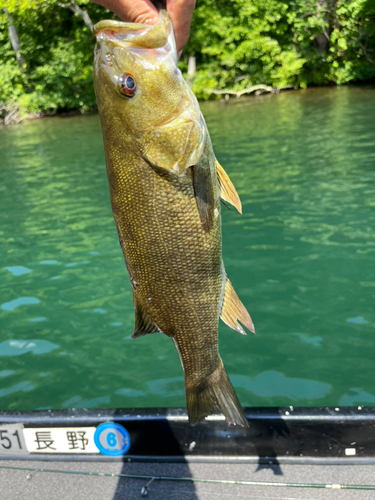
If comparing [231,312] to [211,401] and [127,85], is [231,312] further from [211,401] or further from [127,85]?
[127,85]

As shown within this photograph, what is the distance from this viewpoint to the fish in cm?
185

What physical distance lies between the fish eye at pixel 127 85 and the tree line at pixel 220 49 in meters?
29.9

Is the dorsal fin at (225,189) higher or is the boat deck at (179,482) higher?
the dorsal fin at (225,189)

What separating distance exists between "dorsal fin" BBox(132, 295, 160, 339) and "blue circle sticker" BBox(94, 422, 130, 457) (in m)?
1.59

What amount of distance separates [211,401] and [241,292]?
4.34 meters

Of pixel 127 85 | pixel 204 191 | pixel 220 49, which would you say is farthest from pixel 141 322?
pixel 220 49

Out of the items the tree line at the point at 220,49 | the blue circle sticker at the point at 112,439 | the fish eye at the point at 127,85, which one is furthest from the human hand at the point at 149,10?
the tree line at the point at 220,49

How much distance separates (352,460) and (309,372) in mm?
1746

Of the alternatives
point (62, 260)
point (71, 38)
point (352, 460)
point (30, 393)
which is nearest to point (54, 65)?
point (71, 38)

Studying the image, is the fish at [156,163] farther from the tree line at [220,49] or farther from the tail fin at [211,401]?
the tree line at [220,49]

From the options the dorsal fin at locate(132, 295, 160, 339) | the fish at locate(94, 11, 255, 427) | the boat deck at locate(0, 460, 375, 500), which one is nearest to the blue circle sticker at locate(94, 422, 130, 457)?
the boat deck at locate(0, 460, 375, 500)

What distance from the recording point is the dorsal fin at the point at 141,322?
2.09m

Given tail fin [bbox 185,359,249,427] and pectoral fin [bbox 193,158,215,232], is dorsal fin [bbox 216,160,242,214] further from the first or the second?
tail fin [bbox 185,359,249,427]

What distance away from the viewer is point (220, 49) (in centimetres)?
3188
